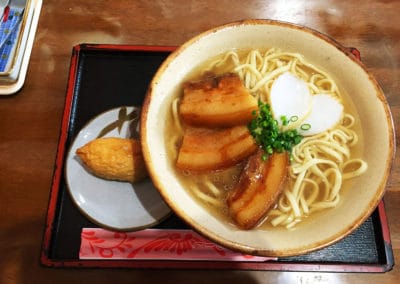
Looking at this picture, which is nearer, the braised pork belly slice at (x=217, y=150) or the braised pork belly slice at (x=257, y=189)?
the braised pork belly slice at (x=257, y=189)

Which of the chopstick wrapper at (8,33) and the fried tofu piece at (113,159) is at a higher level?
the chopstick wrapper at (8,33)

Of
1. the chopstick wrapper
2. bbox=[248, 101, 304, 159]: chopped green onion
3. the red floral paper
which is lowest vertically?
the red floral paper

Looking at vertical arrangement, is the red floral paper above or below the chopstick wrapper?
below

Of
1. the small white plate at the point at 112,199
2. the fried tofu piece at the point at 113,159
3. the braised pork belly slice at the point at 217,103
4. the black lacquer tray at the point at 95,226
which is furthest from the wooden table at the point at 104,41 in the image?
the braised pork belly slice at the point at 217,103

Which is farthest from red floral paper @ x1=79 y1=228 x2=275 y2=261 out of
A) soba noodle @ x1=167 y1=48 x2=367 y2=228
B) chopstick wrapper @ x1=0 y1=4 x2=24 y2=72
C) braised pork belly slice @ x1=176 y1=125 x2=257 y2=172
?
chopstick wrapper @ x1=0 y1=4 x2=24 y2=72

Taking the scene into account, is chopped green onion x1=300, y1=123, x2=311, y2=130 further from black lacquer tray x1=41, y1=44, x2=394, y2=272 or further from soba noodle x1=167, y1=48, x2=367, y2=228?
black lacquer tray x1=41, y1=44, x2=394, y2=272

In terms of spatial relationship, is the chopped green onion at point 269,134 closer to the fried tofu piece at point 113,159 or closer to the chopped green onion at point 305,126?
the chopped green onion at point 305,126

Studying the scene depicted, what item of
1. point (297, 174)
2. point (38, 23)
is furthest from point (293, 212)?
point (38, 23)
